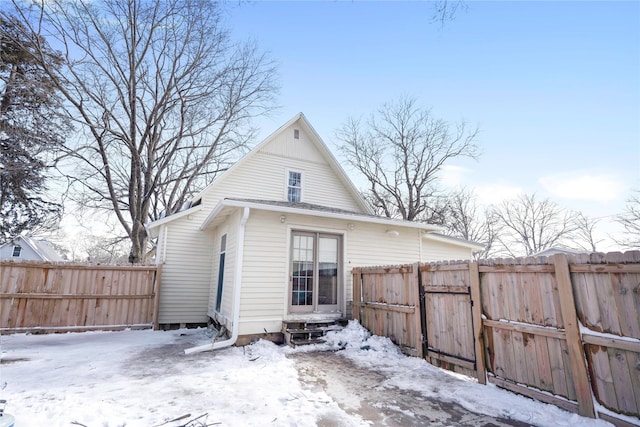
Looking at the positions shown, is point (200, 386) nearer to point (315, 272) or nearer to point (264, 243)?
point (264, 243)

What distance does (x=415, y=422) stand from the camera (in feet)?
10.2

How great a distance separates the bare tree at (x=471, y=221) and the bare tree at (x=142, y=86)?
17293mm

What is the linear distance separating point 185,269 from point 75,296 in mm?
2761

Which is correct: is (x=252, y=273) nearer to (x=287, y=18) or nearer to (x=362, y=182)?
(x=287, y=18)

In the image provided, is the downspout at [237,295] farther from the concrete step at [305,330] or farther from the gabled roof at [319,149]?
the gabled roof at [319,149]

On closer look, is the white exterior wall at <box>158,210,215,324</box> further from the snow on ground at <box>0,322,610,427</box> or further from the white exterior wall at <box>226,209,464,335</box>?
the white exterior wall at <box>226,209,464,335</box>

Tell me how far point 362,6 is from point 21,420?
18.9 feet

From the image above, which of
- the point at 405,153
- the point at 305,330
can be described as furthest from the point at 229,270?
the point at 405,153

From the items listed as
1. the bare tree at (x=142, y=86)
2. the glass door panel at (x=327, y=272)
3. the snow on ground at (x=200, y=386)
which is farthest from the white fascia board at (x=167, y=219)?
the glass door panel at (x=327, y=272)

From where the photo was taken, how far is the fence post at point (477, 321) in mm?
4211

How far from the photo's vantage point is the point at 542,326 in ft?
11.7

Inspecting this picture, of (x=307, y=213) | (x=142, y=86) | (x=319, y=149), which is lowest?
(x=307, y=213)

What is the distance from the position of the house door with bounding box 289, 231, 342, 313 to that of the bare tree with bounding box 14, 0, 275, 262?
8.21m

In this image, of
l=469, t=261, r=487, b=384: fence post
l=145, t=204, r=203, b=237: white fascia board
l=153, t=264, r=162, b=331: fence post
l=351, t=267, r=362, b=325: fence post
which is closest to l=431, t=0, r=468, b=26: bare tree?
l=469, t=261, r=487, b=384: fence post
